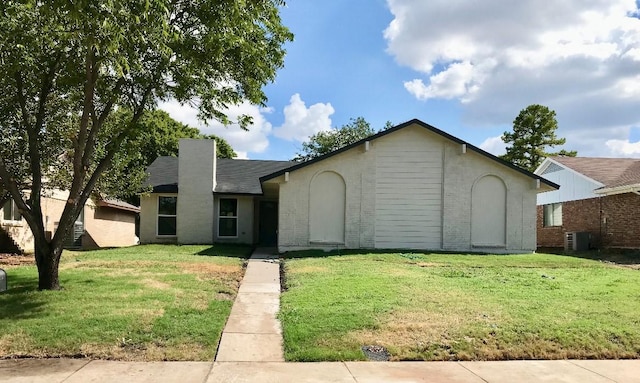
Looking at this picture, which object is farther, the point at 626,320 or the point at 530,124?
the point at 530,124

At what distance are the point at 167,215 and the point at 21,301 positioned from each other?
1586cm

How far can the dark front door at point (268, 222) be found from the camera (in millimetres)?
26016

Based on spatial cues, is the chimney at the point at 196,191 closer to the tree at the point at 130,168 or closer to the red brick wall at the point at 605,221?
the tree at the point at 130,168

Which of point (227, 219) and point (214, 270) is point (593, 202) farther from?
point (214, 270)

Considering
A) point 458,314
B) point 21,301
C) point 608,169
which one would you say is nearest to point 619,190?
point 608,169

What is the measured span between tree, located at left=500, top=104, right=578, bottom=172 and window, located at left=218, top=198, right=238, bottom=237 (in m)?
25.2

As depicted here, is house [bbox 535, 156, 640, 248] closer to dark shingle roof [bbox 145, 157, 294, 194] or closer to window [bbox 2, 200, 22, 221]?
dark shingle roof [bbox 145, 157, 294, 194]

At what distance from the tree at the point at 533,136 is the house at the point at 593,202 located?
9.13m

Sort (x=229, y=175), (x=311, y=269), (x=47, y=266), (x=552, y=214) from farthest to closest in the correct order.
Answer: (x=552, y=214) < (x=229, y=175) < (x=311, y=269) < (x=47, y=266)

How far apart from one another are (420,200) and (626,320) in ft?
38.6

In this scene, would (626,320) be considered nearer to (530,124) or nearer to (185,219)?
(185,219)

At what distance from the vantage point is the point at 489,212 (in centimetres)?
2022

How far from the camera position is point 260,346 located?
7.06 m

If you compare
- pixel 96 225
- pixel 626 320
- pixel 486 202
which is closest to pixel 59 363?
pixel 626 320
